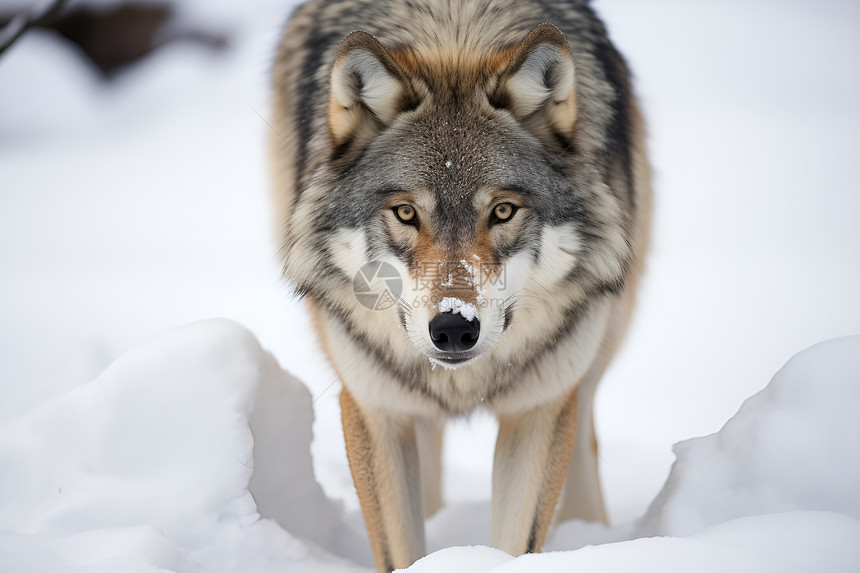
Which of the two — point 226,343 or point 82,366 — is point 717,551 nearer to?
point 226,343

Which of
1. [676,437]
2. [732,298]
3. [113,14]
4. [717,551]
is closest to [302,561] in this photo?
[717,551]

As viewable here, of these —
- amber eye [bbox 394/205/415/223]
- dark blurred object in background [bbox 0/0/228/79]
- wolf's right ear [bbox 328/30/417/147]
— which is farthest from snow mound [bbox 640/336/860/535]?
dark blurred object in background [bbox 0/0/228/79]

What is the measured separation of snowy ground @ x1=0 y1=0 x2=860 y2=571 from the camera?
7.29 ft

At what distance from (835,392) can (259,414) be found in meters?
2.15

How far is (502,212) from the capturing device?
2.15 m

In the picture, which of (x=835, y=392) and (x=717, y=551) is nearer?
(x=717, y=551)

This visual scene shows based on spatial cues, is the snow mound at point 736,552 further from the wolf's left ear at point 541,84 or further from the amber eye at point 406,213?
the wolf's left ear at point 541,84

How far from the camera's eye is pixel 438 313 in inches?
76.7

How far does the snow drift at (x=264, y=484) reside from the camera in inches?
70.0

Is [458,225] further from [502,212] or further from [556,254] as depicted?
[556,254]

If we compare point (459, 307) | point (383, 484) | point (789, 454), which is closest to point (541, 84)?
point (459, 307)

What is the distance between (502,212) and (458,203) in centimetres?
15

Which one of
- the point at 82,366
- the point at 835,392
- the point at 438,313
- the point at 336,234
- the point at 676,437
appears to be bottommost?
the point at 676,437

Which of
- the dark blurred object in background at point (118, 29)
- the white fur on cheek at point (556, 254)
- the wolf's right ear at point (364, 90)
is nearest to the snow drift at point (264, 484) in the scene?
the white fur on cheek at point (556, 254)
